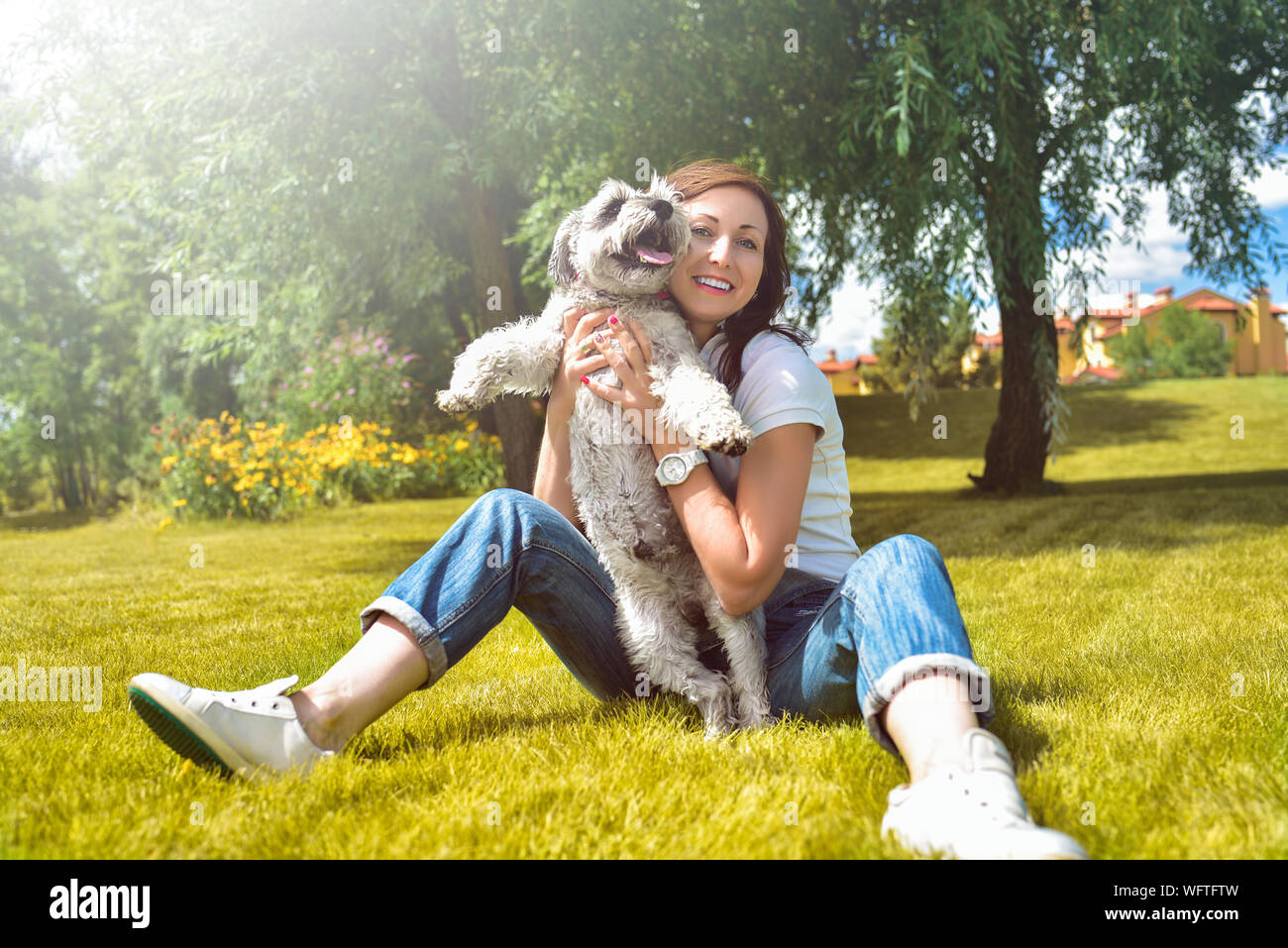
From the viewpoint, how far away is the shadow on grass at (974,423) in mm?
15688

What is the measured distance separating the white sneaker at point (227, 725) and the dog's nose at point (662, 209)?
4.37 feet

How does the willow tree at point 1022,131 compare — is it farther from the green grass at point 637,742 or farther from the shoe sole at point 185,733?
the shoe sole at point 185,733

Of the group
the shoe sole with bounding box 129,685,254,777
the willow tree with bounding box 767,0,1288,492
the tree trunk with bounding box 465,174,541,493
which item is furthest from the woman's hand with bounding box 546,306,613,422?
the tree trunk with bounding box 465,174,541,493

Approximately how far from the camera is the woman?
5.24 ft

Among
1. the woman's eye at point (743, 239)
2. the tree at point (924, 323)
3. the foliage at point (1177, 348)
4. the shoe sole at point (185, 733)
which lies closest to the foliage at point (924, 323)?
the tree at point (924, 323)

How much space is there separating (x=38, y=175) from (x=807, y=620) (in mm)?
23202

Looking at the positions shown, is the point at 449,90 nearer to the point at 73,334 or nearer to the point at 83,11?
the point at 83,11

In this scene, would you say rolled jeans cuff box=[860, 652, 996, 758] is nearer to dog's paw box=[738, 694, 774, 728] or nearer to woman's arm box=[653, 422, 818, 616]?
woman's arm box=[653, 422, 818, 616]

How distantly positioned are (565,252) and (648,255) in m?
0.33

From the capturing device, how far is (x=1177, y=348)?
32.8m

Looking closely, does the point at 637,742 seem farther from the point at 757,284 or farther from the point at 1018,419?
the point at 1018,419

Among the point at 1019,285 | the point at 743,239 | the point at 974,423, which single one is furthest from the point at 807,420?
the point at 974,423

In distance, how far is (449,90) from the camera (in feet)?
20.5

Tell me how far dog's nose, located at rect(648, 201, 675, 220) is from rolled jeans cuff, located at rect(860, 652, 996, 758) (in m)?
1.12
